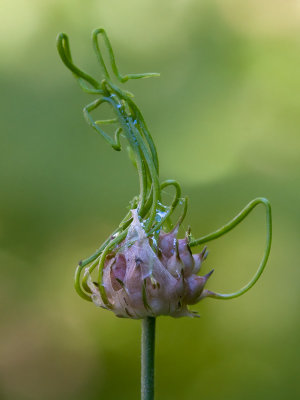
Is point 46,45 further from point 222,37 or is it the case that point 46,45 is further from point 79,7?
point 222,37

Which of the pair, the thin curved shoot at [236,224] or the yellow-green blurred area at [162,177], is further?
the yellow-green blurred area at [162,177]

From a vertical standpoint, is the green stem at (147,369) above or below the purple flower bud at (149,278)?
below

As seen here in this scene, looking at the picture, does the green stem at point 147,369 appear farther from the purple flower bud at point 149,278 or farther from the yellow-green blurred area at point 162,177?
the yellow-green blurred area at point 162,177

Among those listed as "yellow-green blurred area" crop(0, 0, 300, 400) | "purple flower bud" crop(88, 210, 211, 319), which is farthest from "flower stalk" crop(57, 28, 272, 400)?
"yellow-green blurred area" crop(0, 0, 300, 400)

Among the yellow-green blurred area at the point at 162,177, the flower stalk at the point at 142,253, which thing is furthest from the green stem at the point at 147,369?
the yellow-green blurred area at the point at 162,177

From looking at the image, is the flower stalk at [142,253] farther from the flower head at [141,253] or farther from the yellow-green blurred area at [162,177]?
the yellow-green blurred area at [162,177]

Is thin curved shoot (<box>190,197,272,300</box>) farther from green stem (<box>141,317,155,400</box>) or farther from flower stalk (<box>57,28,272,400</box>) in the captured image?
green stem (<box>141,317,155,400</box>)

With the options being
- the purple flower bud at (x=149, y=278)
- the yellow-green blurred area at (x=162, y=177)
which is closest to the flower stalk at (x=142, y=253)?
the purple flower bud at (x=149, y=278)

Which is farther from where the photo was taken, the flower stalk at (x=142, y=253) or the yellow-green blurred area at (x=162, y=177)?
the yellow-green blurred area at (x=162, y=177)
